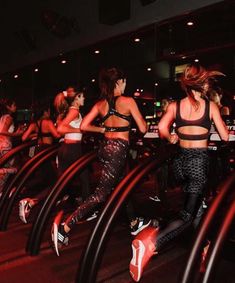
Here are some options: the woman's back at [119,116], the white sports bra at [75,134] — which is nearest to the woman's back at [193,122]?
the woman's back at [119,116]

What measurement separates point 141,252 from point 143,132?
1197 millimetres

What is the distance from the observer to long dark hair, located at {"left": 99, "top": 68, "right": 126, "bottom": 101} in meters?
3.65

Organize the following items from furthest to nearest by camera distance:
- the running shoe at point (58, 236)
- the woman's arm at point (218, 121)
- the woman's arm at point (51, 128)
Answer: the woman's arm at point (51, 128)
the running shoe at point (58, 236)
the woman's arm at point (218, 121)

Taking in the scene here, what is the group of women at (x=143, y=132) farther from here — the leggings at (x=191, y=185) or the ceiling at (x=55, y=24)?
the ceiling at (x=55, y=24)

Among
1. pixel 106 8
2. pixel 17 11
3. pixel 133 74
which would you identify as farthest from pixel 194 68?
pixel 17 11

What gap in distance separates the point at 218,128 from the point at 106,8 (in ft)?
20.9

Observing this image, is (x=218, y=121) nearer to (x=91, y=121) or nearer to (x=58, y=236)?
(x=91, y=121)

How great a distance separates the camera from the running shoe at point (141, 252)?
287 centimetres

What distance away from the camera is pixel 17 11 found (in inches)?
464

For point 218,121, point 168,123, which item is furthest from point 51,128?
point 218,121

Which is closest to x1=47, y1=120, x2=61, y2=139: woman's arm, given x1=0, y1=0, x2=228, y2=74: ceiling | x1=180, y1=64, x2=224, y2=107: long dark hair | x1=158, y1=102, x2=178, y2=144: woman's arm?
x1=158, y1=102, x2=178, y2=144: woman's arm

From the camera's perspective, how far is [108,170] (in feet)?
12.1

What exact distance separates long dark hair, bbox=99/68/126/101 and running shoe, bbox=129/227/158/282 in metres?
1.36

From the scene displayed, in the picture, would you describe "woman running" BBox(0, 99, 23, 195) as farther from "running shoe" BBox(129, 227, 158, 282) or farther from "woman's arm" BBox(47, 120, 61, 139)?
"running shoe" BBox(129, 227, 158, 282)
